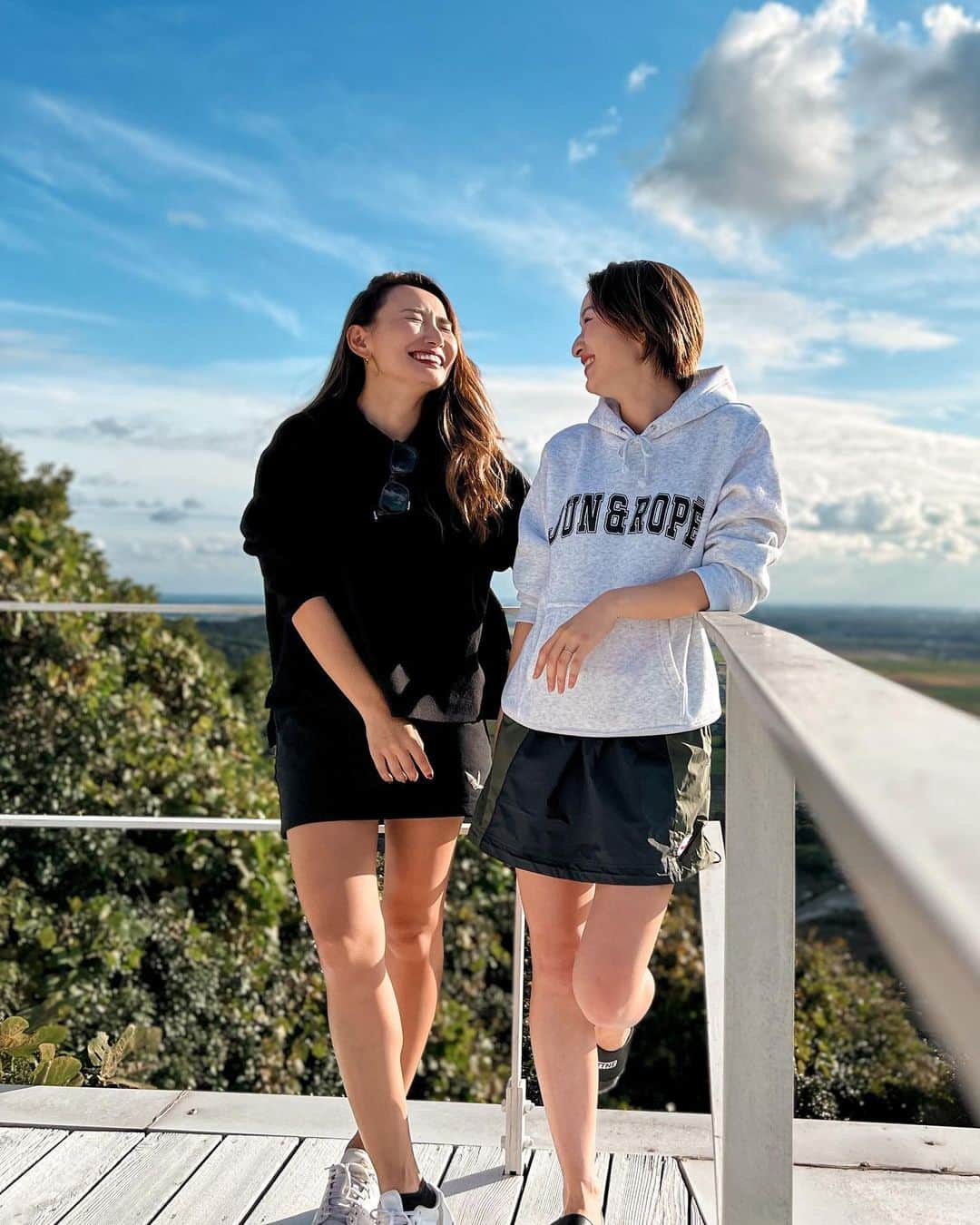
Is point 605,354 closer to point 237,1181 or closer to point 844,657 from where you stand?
point 844,657

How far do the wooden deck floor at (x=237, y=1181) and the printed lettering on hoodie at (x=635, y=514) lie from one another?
1.21m

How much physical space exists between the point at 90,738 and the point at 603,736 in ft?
14.8

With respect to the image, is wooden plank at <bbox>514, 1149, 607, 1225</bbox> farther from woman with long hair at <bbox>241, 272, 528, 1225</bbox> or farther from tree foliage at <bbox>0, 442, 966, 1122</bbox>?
tree foliage at <bbox>0, 442, 966, 1122</bbox>

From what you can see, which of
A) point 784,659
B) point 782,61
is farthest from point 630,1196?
point 782,61

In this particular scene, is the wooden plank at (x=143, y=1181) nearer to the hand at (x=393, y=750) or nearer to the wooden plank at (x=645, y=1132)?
the wooden plank at (x=645, y=1132)

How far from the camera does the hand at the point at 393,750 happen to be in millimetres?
1891

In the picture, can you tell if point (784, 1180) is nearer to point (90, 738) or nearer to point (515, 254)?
point (90, 738)

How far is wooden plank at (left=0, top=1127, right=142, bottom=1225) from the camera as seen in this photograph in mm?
2104

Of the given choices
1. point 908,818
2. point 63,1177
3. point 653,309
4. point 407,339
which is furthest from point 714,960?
point 908,818

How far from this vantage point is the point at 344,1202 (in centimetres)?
194

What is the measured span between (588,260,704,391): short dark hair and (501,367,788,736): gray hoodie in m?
0.06

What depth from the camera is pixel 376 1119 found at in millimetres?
1873

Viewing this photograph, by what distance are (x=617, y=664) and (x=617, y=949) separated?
0.43 metres

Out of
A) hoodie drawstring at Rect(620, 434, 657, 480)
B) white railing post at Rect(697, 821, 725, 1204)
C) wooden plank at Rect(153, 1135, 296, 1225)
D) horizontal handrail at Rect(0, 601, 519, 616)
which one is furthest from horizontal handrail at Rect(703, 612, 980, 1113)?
horizontal handrail at Rect(0, 601, 519, 616)
